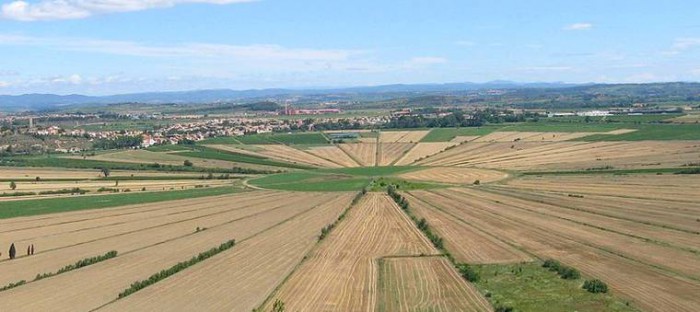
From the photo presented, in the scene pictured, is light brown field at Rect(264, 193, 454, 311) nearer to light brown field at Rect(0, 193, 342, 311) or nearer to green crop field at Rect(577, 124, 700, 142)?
light brown field at Rect(0, 193, 342, 311)

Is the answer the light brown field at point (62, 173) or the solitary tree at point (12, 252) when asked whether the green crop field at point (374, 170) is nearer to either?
the light brown field at point (62, 173)

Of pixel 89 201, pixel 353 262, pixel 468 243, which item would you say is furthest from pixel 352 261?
pixel 89 201

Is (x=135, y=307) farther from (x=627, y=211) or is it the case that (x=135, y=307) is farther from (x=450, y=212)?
(x=627, y=211)

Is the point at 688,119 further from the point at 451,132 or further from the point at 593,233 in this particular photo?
the point at 593,233

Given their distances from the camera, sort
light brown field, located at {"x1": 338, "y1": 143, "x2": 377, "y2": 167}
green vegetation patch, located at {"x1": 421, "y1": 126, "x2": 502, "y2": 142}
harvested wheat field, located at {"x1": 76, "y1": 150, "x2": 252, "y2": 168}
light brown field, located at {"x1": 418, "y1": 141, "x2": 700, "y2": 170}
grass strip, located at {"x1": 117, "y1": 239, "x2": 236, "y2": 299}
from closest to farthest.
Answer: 1. grass strip, located at {"x1": 117, "y1": 239, "x2": 236, "y2": 299}
2. light brown field, located at {"x1": 418, "y1": 141, "x2": 700, "y2": 170}
3. light brown field, located at {"x1": 338, "y1": 143, "x2": 377, "y2": 167}
4. harvested wheat field, located at {"x1": 76, "y1": 150, "x2": 252, "y2": 168}
5. green vegetation patch, located at {"x1": 421, "y1": 126, "x2": 502, "y2": 142}

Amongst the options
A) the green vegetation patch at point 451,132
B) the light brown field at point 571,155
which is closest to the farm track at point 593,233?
the light brown field at point 571,155

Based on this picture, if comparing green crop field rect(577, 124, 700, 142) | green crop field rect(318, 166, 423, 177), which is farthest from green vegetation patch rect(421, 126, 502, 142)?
green crop field rect(318, 166, 423, 177)
